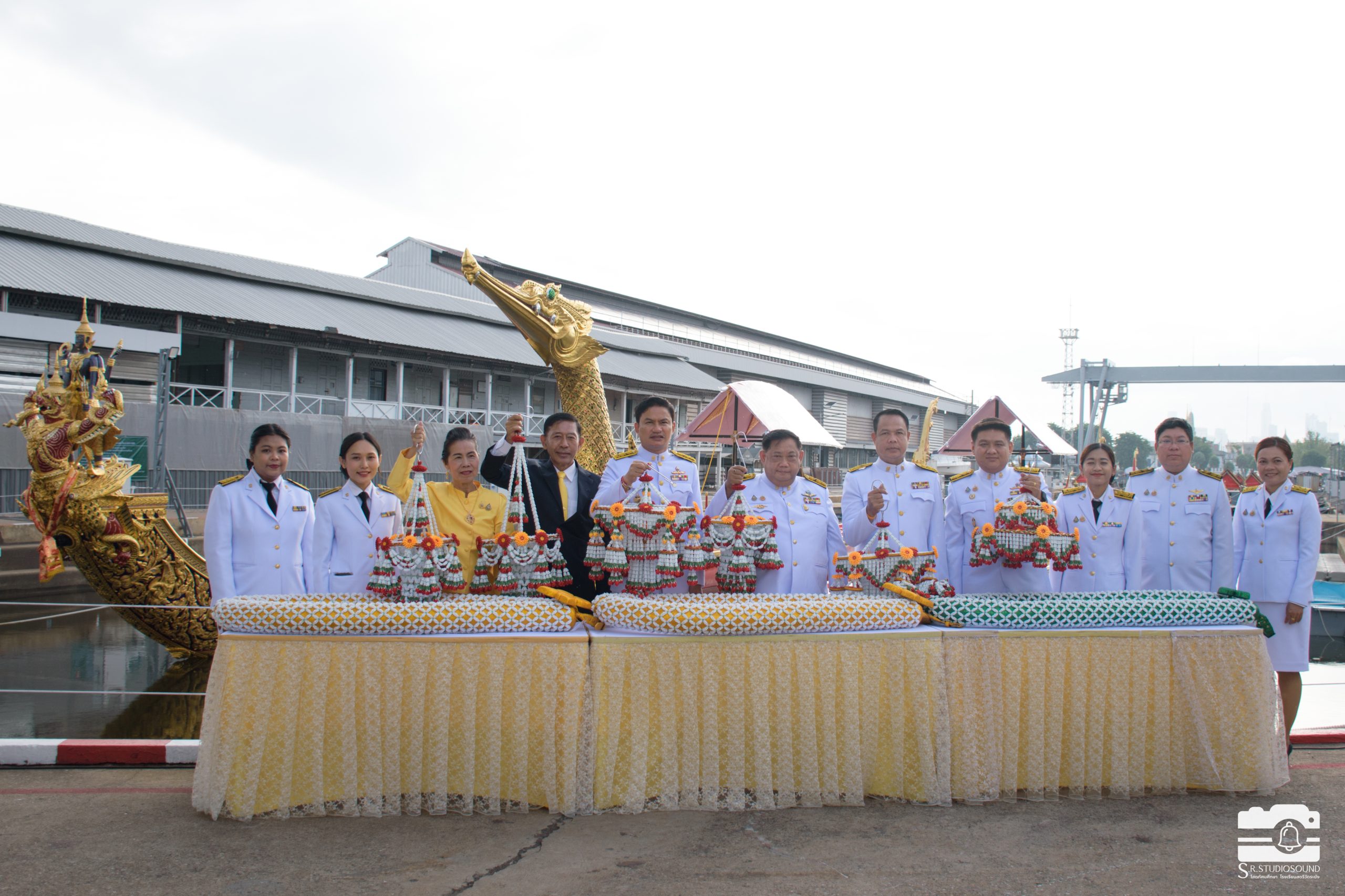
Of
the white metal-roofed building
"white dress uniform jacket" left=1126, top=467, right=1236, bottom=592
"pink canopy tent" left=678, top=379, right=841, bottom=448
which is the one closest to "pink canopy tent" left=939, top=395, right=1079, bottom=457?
"pink canopy tent" left=678, top=379, right=841, bottom=448

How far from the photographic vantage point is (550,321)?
5379mm

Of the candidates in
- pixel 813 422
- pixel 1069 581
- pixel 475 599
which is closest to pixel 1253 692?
pixel 1069 581

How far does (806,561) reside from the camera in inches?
156

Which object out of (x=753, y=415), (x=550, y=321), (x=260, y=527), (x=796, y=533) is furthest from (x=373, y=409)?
(x=796, y=533)

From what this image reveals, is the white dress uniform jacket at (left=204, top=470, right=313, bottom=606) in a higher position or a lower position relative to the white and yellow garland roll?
higher

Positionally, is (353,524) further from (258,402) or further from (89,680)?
(258,402)

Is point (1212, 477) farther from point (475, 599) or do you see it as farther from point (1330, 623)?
point (1330, 623)

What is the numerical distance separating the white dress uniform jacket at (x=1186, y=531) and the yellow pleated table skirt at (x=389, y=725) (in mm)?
3279

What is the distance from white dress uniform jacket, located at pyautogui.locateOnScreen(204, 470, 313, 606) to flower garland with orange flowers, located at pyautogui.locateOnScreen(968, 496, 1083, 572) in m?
3.24

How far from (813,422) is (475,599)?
47.2 feet

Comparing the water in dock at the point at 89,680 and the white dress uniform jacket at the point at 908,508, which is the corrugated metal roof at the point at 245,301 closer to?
the water in dock at the point at 89,680

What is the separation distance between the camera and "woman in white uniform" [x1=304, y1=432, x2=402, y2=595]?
372 cm

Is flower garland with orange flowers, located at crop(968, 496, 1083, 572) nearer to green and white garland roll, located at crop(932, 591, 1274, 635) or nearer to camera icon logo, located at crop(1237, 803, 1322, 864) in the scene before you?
green and white garland roll, located at crop(932, 591, 1274, 635)

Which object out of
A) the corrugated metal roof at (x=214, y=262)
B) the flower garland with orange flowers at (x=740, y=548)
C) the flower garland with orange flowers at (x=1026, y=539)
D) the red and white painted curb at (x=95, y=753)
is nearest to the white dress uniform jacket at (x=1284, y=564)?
the flower garland with orange flowers at (x=1026, y=539)
